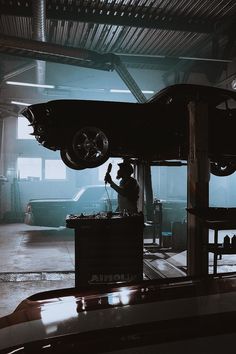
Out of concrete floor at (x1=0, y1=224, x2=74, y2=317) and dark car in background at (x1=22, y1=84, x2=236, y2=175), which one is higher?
dark car in background at (x1=22, y1=84, x2=236, y2=175)

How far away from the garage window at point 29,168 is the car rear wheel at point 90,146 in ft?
29.8

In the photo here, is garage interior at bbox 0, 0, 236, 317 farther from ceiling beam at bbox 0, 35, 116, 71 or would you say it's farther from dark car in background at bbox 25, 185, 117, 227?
dark car in background at bbox 25, 185, 117, 227

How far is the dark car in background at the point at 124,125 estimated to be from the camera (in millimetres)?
5277

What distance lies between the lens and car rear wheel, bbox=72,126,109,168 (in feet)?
17.4

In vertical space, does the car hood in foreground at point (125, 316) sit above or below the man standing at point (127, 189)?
below

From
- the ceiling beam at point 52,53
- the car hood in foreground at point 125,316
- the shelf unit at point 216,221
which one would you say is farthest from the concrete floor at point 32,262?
the ceiling beam at point 52,53

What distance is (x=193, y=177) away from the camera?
4723mm

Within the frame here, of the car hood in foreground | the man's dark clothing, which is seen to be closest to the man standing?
the man's dark clothing

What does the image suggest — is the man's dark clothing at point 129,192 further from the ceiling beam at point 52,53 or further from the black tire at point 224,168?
the ceiling beam at point 52,53

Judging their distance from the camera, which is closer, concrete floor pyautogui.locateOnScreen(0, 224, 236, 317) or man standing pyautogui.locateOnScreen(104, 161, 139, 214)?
concrete floor pyautogui.locateOnScreen(0, 224, 236, 317)

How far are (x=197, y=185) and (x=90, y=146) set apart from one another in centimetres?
158

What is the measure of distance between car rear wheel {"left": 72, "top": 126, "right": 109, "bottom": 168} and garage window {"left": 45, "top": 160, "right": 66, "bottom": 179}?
359 inches

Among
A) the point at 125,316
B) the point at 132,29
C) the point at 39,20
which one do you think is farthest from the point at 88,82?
the point at 125,316

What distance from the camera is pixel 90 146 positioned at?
532 centimetres
